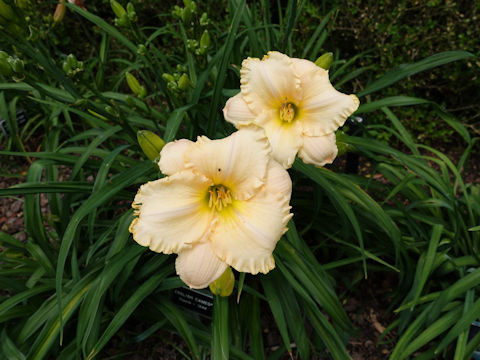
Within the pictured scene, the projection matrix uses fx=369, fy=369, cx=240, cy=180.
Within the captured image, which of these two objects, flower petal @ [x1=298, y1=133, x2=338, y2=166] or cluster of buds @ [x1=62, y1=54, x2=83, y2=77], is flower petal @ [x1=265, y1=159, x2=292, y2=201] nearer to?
flower petal @ [x1=298, y1=133, x2=338, y2=166]

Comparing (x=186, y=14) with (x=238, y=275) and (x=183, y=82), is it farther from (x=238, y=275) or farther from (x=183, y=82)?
(x=238, y=275)

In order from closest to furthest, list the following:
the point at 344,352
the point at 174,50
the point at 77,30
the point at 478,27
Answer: the point at 344,352
the point at 478,27
the point at 174,50
the point at 77,30

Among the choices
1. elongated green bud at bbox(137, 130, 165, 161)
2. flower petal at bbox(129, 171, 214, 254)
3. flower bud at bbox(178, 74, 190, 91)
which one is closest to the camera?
flower petal at bbox(129, 171, 214, 254)

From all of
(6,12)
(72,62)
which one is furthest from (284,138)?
(6,12)

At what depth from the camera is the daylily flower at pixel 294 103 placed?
917mm

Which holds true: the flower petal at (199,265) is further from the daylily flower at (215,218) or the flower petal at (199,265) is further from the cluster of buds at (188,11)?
the cluster of buds at (188,11)

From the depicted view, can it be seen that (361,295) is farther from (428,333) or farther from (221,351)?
(221,351)

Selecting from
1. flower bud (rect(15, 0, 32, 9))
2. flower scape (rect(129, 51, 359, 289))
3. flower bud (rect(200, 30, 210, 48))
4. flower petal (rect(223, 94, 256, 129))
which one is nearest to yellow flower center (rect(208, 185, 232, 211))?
flower scape (rect(129, 51, 359, 289))

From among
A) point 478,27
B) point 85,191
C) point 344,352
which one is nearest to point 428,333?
point 344,352

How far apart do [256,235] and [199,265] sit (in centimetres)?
14

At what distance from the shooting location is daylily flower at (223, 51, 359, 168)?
917mm

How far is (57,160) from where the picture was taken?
3.90 feet

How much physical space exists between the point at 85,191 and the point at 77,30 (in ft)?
5.73

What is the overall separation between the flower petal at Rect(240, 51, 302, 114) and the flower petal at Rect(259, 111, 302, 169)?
0.20 feet
